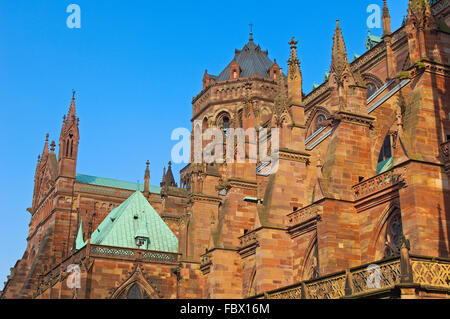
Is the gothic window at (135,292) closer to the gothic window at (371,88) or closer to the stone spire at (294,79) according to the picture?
the stone spire at (294,79)

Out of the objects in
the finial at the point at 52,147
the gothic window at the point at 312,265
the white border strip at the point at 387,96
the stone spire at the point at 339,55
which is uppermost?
the finial at the point at 52,147

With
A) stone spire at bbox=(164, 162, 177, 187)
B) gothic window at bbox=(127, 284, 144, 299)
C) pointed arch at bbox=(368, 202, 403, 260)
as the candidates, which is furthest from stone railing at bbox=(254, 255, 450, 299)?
stone spire at bbox=(164, 162, 177, 187)

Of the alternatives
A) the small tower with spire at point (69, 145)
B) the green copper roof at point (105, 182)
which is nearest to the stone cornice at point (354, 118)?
the small tower with spire at point (69, 145)

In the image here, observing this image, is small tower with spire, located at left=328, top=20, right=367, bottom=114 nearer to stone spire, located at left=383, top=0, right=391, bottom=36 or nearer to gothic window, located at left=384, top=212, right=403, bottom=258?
gothic window, located at left=384, top=212, right=403, bottom=258

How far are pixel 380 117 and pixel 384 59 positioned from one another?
47.5ft

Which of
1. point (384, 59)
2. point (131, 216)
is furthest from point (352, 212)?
point (131, 216)

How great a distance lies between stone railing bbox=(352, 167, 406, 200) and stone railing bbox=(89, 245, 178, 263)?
19116 mm

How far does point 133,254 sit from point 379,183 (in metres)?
21.0

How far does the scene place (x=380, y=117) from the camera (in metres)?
26.8

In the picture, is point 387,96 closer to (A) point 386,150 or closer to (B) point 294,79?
(A) point 386,150

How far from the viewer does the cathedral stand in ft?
66.3

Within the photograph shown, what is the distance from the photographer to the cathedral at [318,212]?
20.2 metres

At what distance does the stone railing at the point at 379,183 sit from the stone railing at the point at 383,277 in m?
4.84

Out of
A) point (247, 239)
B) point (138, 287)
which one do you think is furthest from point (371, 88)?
point (138, 287)
